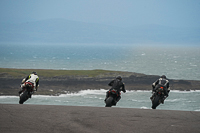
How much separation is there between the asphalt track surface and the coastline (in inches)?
1841

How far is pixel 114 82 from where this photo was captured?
58.0 ft

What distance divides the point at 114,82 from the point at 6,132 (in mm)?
8620

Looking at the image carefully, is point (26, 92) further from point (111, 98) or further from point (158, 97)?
point (158, 97)

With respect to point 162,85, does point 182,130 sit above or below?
below

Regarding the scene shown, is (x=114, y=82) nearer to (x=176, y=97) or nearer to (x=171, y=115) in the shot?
(x=171, y=115)

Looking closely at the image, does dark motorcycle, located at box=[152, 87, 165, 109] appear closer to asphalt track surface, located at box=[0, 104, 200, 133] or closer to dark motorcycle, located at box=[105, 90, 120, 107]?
dark motorcycle, located at box=[105, 90, 120, 107]

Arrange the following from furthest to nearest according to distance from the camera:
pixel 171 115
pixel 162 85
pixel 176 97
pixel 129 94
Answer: pixel 129 94 → pixel 176 97 → pixel 162 85 → pixel 171 115

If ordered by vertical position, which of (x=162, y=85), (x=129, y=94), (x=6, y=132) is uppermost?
(x=162, y=85)

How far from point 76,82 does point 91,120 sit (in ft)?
202

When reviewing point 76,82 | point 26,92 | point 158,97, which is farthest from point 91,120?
point 76,82

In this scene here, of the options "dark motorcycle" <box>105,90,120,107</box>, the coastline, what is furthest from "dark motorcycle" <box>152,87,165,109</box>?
the coastline

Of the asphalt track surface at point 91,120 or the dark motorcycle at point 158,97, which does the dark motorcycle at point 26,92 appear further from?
the dark motorcycle at point 158,97

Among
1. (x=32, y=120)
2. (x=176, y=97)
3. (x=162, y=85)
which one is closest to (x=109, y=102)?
(x=162, y=85)

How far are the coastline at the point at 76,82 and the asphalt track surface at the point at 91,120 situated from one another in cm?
4675
